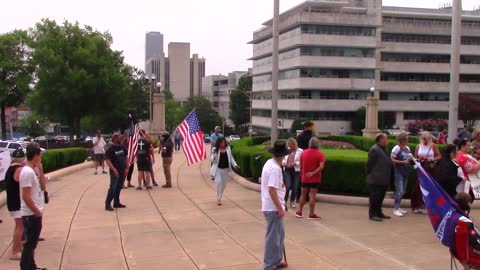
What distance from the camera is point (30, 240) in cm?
650

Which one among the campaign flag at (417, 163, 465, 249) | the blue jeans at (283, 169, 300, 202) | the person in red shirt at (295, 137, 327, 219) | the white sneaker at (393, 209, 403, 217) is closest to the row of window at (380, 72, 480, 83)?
the blue jeans at (283, 169, 300, 202)

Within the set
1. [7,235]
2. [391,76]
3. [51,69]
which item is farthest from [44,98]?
[391,76]

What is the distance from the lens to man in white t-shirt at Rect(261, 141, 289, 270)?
653 cm

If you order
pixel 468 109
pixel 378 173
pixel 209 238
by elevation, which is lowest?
pixel 209 238

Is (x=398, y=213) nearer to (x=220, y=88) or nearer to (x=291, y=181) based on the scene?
(x=291, y=181)

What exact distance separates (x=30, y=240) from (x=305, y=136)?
6813 mm

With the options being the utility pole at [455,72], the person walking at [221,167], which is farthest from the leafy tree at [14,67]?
the utility pole at [455,72]

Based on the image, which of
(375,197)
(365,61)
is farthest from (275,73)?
(365,61)

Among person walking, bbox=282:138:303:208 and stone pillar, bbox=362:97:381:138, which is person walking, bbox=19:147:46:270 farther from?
stone pillar, bbox=362:97:381:138

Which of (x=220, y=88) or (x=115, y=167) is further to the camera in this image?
(x=220, y=88)

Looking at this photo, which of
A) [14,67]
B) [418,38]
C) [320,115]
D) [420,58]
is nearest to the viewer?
[14,67]

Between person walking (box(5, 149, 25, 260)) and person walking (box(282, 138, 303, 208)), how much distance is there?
537 centimetres

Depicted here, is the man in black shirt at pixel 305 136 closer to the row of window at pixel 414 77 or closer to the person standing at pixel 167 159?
the person standing at pixel 167 159

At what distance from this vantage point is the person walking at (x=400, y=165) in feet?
33.9
